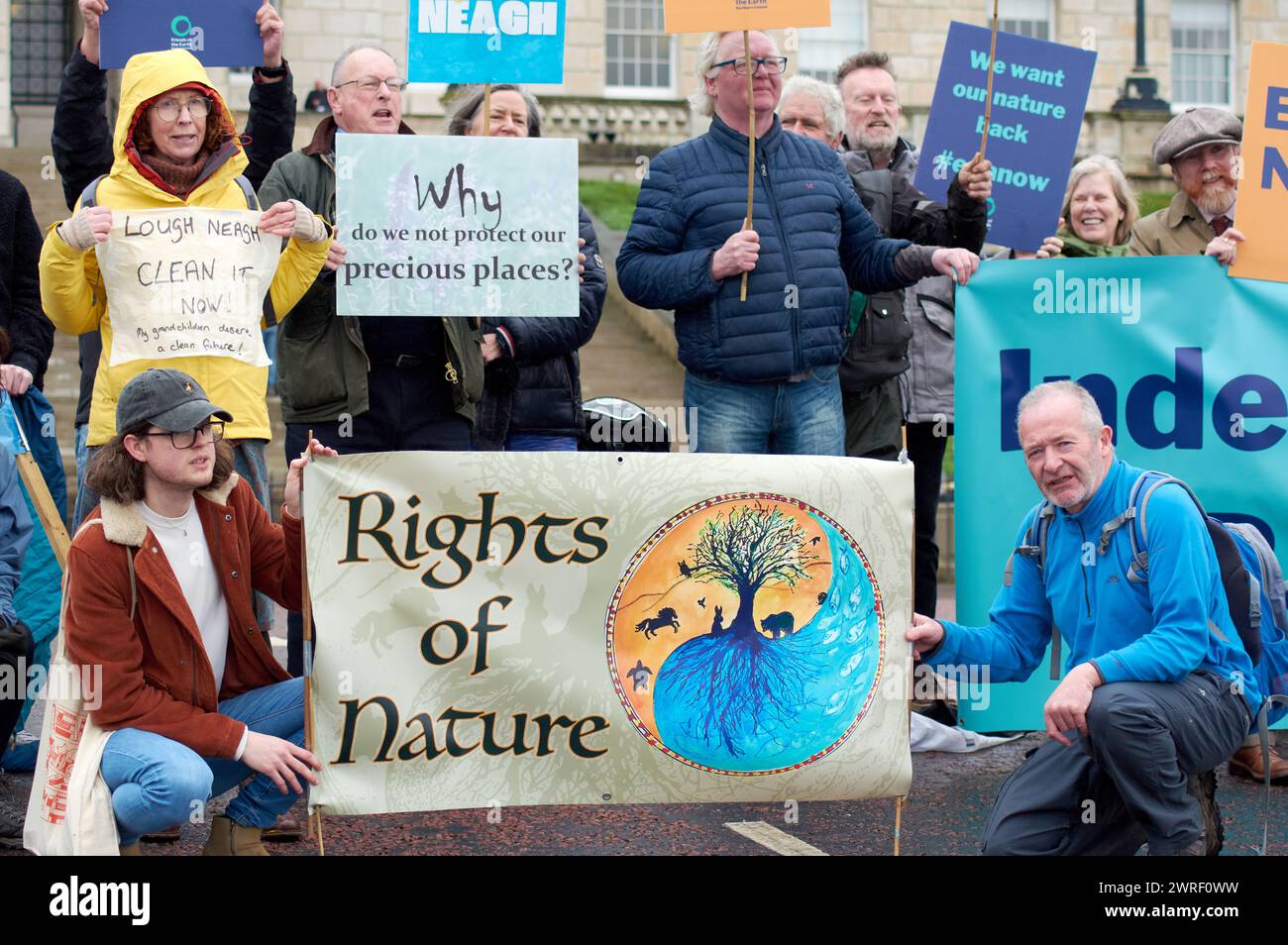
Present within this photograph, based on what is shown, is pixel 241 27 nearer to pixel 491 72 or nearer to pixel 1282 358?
pixel 491 72

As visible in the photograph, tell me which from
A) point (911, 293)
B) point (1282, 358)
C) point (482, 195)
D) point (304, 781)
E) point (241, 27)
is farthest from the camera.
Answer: point (911, 293)

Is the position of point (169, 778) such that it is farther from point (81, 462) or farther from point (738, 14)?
point (738, 14)

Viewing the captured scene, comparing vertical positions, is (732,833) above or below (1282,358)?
below

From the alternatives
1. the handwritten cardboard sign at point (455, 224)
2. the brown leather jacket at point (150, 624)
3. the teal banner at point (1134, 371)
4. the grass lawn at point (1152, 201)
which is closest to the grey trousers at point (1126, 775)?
the teal banner at point (1134, 371)

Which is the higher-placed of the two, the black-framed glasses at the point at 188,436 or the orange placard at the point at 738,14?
the orange placard at the point at 738,14

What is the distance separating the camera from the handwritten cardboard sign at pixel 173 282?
523cm

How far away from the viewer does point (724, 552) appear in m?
4.79

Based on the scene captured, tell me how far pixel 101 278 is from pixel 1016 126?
3.47 metres

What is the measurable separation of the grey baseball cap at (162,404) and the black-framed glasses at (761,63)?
7.86 ft

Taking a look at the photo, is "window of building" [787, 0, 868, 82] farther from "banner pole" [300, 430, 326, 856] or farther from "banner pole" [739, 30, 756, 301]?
"banner pole" [300, 430, 326, 856]

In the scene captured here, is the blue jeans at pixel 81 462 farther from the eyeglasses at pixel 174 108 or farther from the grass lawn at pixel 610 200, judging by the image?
the grass lawn at pixel 610 200

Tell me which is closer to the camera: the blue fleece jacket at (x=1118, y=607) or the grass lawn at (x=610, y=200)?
the blue fleece jacket at (x=1118, y=607)
